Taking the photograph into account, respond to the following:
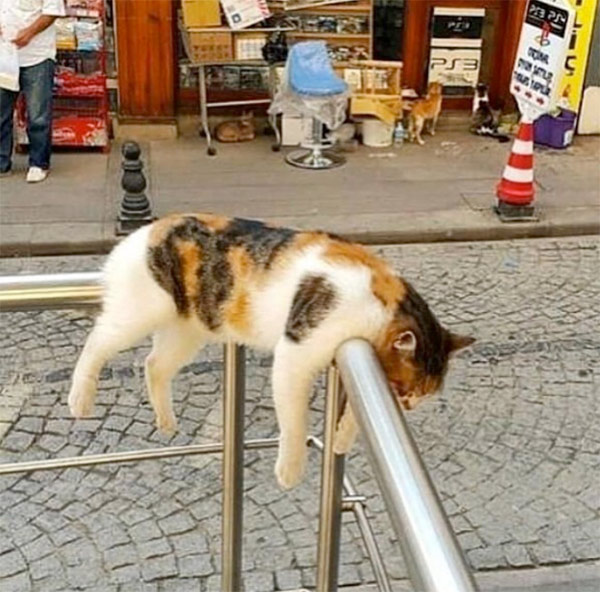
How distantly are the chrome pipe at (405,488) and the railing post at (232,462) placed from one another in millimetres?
Result: 674

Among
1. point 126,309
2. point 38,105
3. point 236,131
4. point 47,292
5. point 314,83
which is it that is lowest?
point 236,131

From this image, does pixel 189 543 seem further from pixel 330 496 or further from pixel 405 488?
pixel 405 488

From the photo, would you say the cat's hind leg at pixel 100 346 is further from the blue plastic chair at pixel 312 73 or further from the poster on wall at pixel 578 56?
the poster on wall at pixel 578 56

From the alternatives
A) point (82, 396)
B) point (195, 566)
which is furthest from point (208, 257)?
point (195, 566)

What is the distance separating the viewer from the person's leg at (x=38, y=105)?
23.0 feet

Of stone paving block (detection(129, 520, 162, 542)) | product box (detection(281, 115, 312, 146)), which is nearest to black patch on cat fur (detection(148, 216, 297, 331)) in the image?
stone paving block (detection(129, 520, 162, 542))

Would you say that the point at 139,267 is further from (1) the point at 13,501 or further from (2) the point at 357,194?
(2) the point at 357,194

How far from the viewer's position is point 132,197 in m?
6.36

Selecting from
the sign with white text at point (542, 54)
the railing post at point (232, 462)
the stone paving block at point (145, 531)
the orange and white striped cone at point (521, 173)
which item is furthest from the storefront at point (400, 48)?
the railing post at point (232, 462)

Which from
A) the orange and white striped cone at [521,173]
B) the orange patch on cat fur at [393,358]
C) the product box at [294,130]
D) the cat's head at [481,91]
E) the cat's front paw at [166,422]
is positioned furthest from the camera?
the cat's head at [481,91]

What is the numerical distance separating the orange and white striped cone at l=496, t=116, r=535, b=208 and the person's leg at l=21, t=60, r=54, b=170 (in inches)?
133

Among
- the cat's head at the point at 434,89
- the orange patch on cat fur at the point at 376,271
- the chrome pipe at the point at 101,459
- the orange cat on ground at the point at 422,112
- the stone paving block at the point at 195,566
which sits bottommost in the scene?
the stone paving block at the point at 195,566

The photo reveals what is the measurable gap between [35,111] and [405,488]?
6.47m

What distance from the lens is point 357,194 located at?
7188mm
